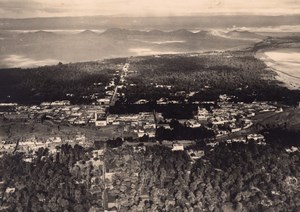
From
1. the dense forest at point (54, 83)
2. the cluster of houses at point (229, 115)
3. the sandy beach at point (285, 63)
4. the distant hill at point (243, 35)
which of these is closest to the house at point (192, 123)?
the cluster of houses at point (229, 115)

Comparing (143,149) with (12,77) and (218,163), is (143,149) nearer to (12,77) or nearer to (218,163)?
(218,163)

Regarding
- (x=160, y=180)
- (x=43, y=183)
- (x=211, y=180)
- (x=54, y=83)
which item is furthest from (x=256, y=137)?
(x=54, y=83)

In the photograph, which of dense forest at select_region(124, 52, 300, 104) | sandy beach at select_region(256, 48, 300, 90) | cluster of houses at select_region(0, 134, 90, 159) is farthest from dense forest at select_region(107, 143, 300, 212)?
sandy beach at select_region(256, 48, 300, 90)

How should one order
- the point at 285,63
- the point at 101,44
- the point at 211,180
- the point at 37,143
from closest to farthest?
the point at 211,180 → the point at 37,143 → the point at 285,63 → the point at 101,44

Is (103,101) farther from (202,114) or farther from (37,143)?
(37,143)

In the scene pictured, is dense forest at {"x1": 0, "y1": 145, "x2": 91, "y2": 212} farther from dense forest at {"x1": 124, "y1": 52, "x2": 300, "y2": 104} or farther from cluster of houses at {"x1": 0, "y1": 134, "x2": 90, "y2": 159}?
dense forest at {"x1": 124, "y1": 52, "x2": 300, "y2": 104}

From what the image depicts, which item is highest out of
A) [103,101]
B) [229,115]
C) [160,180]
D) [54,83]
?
[54,83]
